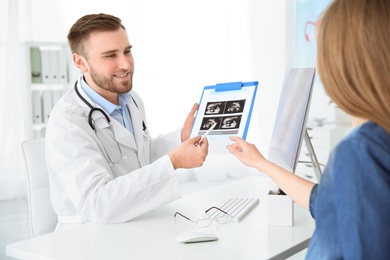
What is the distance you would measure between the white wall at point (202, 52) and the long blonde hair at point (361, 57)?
14.8 ft

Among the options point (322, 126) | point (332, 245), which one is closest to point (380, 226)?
point (332, 245)

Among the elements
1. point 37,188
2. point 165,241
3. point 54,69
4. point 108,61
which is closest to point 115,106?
point 108,61

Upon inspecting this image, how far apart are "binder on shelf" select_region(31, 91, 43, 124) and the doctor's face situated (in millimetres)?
1969

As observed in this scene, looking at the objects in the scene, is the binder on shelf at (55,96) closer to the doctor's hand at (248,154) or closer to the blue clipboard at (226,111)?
the blue clipboard at (226,111)

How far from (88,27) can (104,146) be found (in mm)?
509

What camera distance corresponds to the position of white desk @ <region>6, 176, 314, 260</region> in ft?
5.05

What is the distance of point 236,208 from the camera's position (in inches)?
77.5

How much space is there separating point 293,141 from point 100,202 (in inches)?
27.2

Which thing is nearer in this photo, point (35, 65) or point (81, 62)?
point (81, 62)

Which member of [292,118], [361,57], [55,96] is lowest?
[55,96]

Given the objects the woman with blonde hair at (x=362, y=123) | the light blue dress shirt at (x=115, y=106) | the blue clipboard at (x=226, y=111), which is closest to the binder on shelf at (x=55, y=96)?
the light blue dress shirt at (x=115, y=106)

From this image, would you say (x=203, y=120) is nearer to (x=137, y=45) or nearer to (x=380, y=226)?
(x=380, y=226)

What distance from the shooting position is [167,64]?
559 centimetres

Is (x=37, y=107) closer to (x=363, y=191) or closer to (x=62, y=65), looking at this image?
(x=62, y=65)
